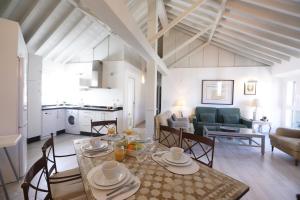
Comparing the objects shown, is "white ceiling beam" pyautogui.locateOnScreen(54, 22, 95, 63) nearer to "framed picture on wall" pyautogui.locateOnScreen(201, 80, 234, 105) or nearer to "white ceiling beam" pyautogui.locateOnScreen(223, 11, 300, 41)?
"white ceiling beam" pyautogui.locateOnScreen(223, 11, 300, 41)

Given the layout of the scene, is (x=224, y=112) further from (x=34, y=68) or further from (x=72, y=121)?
(x=34, y=68)

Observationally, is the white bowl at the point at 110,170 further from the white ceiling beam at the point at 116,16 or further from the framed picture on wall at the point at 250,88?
the framed picture on wall at the point at 250,88

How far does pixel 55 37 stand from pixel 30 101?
1.87 meters

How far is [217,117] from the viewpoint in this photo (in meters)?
5.90

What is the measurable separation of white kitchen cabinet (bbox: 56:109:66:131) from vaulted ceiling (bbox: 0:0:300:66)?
5.91ft

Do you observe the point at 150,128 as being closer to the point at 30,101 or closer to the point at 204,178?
the point at 204,178

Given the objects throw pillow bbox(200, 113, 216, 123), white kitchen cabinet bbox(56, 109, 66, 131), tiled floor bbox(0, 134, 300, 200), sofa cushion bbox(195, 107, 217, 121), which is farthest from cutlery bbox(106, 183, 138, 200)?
sofa cushion bbox(195, 107, 217, 121)

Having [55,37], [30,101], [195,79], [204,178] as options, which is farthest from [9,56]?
[195,79]

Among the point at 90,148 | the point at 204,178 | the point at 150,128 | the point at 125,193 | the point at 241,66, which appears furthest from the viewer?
the point at 241,66

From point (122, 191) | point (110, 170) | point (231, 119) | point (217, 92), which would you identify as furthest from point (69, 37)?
point (231, 119)

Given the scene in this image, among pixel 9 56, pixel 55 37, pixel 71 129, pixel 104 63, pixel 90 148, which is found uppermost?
pixel 55 37

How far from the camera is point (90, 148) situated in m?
1.67

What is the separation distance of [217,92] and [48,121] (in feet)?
19.3

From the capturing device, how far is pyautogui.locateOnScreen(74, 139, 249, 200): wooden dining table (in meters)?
0.99
